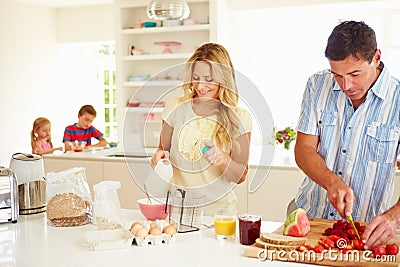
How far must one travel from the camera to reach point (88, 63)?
8.31 m

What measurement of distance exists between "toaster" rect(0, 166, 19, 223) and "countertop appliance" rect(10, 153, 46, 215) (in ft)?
0.31

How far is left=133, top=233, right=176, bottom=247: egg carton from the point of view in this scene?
2064 millimetres

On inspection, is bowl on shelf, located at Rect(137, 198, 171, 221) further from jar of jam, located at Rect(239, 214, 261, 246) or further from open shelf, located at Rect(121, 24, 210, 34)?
open shelf, located at Rect(121, 24, 210, 34)

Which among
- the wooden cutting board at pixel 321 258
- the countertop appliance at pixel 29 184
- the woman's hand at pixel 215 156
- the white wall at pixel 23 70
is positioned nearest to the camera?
the wooden cutting board at pixel 321 258

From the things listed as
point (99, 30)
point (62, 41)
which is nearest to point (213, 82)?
point (99, 30)

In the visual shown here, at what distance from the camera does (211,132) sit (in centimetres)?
239

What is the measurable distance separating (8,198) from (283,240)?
1.21 m

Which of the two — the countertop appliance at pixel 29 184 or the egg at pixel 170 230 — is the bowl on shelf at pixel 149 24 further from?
the egg at pixel 170 230

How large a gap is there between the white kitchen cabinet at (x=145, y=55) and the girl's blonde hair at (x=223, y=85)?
3596 mm

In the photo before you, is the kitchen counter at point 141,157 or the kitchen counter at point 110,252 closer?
the kitchen counter at point 110,252

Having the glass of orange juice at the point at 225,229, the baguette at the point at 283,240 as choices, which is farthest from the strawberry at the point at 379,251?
the glass of orange juice at the point at 225,229

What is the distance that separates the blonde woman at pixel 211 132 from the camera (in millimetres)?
2371

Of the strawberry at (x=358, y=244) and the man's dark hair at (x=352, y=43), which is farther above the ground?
the man's dark hair at (x=352, y=43)

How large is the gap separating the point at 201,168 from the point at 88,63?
6.19m
